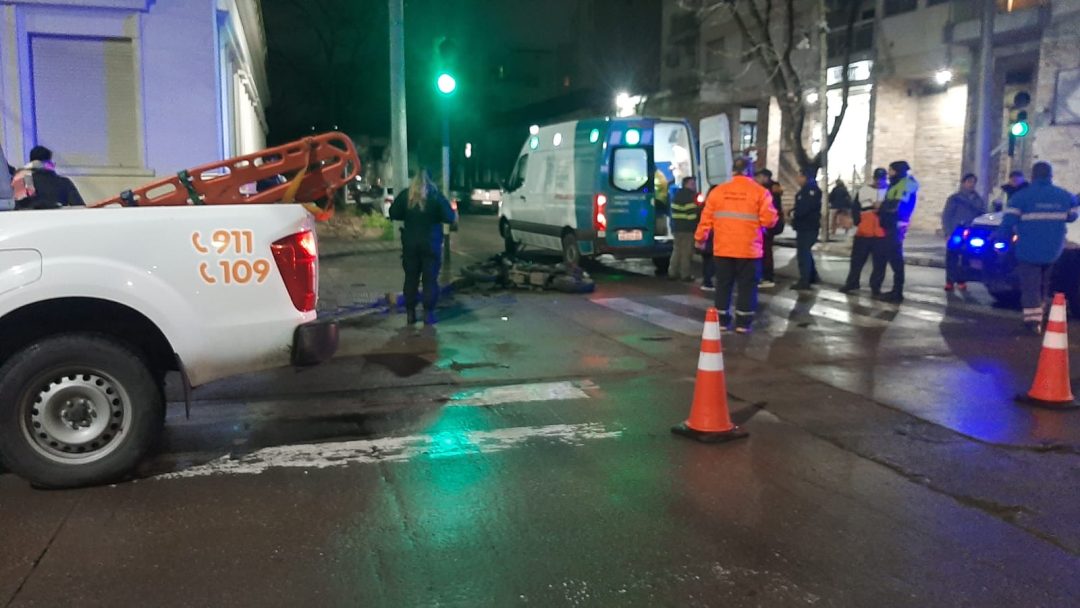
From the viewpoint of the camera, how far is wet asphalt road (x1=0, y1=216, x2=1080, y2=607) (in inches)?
147

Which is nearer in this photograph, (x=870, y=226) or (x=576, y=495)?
(x=576, y=495)

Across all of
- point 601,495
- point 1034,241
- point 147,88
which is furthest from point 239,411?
point 1034,241

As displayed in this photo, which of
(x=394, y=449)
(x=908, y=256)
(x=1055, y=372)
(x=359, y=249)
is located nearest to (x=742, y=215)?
(x=1055, y=372)

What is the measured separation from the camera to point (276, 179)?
20.9 feet

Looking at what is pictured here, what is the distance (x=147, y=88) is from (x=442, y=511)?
30.6ft

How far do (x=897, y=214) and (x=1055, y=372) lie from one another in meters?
5.71

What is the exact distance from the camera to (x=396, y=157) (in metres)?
13.5

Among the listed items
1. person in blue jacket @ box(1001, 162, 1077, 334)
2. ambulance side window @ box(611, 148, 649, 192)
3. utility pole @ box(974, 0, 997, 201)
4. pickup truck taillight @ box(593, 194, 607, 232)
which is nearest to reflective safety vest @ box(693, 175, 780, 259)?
person in blue jacket @ box(1001, 162, 1077, 334)

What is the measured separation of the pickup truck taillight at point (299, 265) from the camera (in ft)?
16.8

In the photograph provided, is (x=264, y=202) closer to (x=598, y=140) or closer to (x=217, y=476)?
(x=217, y=476)

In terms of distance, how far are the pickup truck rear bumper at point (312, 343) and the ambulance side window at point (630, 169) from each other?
9022 mm

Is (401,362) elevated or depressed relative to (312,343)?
depressed

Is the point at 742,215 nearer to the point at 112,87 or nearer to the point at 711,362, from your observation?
the point at 711,362

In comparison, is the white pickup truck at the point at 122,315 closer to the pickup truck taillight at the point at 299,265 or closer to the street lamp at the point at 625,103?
the pickup truck taillight at the point at 299,265
